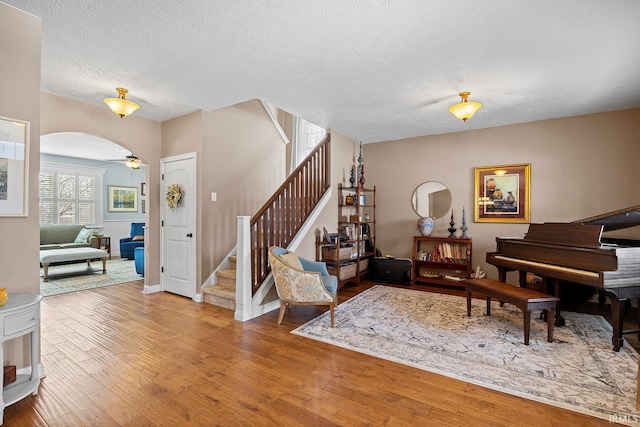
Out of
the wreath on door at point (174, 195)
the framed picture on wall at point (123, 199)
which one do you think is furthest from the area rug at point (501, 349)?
the framed picture on wall at point (123, 199)

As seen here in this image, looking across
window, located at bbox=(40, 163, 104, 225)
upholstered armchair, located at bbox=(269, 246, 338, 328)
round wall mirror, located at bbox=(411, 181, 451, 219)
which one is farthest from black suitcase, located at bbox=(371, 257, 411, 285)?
window, located at bbox=(40, 163, 104, 225)

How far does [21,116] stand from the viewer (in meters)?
2.08

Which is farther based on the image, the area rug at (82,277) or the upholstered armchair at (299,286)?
the area rug at (82,277)

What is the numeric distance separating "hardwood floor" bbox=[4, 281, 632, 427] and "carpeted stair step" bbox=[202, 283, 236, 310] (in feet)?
2.00

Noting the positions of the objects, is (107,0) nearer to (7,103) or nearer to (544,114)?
(7,103)

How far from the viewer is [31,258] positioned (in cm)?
213

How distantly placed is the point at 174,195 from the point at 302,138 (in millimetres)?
2957

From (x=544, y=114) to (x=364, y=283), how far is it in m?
3.81

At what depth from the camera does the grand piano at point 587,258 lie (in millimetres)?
2572

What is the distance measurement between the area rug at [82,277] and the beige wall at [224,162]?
2375 millimetres

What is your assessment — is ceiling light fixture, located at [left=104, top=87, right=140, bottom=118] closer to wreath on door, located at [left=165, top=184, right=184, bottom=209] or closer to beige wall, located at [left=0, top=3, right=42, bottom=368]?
beige wall, located at [left=0, top=3, right=42, bottom=368]

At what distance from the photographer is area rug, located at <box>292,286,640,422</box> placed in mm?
2035

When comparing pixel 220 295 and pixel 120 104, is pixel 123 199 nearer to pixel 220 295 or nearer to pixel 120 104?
pixel 120 104

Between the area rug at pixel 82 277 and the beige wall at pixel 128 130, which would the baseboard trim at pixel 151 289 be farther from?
the area rug at pixel 82 277
